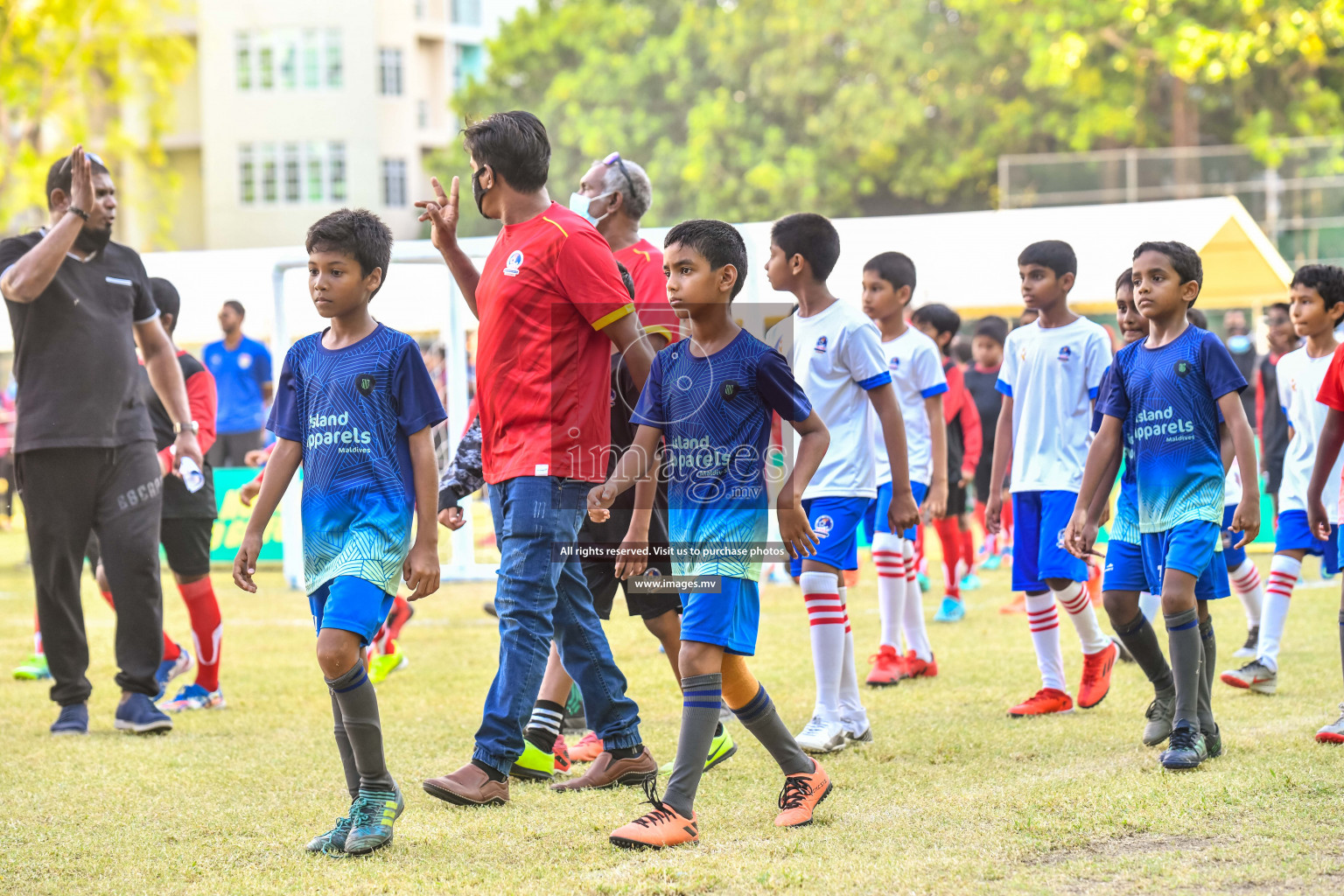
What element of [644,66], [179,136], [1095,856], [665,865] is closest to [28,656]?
[665,865]

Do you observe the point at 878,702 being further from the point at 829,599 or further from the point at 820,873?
the point at 820,873

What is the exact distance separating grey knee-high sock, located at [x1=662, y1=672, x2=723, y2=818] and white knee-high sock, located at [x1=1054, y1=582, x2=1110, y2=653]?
8.45ft

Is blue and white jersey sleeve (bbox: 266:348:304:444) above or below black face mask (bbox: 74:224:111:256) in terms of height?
below

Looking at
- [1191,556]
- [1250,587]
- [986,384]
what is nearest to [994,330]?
[986,384]

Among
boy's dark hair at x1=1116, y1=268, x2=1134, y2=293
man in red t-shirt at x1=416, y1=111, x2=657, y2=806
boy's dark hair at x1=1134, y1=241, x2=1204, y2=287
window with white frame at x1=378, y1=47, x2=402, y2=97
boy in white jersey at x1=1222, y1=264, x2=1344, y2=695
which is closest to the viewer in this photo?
man in red t-shirt at x1=416, y1=111, x2=657, y2=806

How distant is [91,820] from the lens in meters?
4.45

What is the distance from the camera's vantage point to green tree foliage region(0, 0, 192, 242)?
25.5 metres

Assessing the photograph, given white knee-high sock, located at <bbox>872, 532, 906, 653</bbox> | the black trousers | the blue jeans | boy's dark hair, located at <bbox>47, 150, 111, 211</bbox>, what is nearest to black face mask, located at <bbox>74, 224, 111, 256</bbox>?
boy's dark hair, located at <bbox>47, 150, 111, 211</bbox>

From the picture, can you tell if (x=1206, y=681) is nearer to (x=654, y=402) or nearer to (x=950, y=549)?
(x=654, y=402)

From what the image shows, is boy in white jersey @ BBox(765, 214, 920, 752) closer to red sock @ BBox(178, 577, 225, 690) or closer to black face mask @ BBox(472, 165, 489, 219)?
black face mask @ BBox(472, 165, 489, 219)

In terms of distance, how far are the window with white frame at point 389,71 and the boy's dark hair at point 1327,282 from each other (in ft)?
138

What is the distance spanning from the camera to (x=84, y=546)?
6.14m

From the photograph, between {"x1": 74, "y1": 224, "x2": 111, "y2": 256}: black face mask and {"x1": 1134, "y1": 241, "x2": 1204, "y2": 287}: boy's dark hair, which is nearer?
{"x1": 1134, "y1": 241, "x2": 1204, "y2": 287}: boy's dark hair

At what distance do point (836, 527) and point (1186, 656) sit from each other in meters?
1.40
